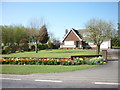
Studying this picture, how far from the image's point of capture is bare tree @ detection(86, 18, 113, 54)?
25.1 meters

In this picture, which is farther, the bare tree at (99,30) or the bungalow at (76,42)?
the bungalow at (76,42)

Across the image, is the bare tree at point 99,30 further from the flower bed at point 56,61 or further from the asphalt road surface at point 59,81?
the asphalt road surface at point 59,81

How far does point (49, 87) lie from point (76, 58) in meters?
7.04

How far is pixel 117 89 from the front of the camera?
579cm

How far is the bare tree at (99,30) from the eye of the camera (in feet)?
82.3

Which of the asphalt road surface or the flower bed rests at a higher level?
the flower bed

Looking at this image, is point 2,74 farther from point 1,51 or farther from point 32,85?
point 1,51

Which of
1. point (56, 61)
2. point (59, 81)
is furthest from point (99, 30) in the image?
point (59, 81)

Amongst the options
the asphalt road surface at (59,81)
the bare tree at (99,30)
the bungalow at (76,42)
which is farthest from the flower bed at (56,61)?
the bungalow at (76,42)

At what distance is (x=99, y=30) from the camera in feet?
83.4

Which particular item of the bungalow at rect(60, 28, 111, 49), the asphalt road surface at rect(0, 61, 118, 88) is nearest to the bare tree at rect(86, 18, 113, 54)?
the bungalow at rect(60, 28, 111, 49)

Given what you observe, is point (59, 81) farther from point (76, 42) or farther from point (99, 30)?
point (76, 42)

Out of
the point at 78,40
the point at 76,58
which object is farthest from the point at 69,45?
the point at 76,58

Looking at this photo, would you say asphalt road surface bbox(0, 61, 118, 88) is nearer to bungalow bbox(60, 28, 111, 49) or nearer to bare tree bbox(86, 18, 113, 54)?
bare tree bbox(86, 18, 113, 54)
